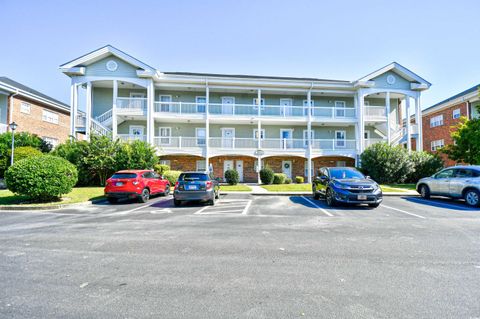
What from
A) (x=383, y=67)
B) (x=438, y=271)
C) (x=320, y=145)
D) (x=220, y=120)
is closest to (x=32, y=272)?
(x=438, y=271)

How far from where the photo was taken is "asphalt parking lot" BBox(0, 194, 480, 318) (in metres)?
2.79

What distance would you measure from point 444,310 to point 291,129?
876 inches

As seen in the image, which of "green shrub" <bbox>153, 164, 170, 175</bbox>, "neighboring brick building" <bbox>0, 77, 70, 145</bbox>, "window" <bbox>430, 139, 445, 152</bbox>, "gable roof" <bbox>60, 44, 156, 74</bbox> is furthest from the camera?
"window" <bbox>430, 139, 445, 152</bbox>

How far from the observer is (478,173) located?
10250mm

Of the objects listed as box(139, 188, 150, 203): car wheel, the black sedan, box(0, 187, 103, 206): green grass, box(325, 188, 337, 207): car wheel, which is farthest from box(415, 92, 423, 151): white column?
box(0, 187, 103, 206): green grass

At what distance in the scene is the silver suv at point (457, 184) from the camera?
1020 centimetres

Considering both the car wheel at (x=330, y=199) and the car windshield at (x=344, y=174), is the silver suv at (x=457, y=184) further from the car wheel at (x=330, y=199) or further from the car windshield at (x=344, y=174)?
the car wheel at (x=330, y=199)

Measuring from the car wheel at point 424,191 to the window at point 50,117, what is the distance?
106 ft

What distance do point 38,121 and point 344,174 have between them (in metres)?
28.1

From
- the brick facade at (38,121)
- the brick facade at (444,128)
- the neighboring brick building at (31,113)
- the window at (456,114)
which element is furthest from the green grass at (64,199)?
the window at (456,114)

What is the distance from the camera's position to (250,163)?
23.6 meters

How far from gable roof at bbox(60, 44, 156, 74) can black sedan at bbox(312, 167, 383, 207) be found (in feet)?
55.4

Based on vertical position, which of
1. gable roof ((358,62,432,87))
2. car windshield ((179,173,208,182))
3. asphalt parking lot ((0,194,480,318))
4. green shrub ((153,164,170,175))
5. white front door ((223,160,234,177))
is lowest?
asphalt parking lot ((0,194,480,318))

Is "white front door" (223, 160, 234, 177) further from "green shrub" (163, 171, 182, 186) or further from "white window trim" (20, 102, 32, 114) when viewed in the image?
"white window trim" (20, 102, 32, 114)
